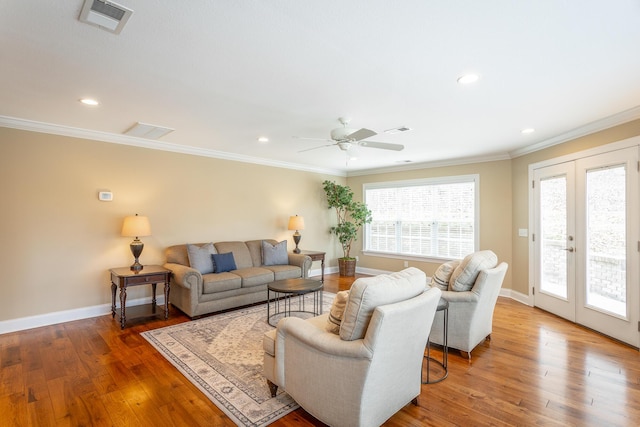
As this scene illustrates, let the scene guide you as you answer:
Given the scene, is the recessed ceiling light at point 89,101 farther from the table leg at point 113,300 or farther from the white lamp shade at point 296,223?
the white lamp shade at point 296,223

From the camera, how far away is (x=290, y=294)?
437 centimetres

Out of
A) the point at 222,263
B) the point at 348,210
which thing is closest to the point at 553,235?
the point at 348,210

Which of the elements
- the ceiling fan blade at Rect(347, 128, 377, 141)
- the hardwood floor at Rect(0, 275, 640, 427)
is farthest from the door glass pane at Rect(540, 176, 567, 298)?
the ceiling fan blade at Rect(347, 128, 377, 141)

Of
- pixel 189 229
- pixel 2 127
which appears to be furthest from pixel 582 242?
pixel 2 127

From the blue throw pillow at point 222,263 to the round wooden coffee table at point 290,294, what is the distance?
80cm

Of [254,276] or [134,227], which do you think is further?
[254,276]

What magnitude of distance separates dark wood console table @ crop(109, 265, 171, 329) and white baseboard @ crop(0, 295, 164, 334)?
0.17m

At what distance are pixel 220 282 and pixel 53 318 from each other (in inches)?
82.5

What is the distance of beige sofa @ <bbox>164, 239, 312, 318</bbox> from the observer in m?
4.19

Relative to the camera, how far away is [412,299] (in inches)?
80.7

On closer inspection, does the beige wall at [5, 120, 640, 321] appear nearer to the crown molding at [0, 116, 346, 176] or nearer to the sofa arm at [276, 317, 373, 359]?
the crown molding at [0, 116, 346, 176]

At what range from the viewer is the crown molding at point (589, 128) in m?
3.38

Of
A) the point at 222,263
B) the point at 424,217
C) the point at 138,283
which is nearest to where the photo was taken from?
the point at 138,283

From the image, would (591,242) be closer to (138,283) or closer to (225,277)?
(225,277)
